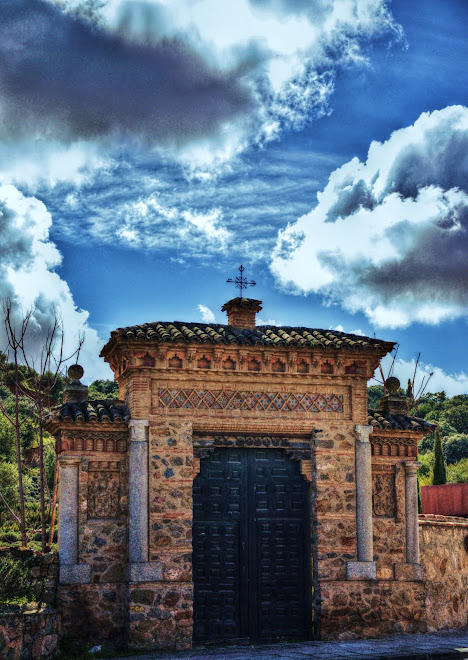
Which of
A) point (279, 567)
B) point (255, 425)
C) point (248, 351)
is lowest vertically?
point (279, 567)

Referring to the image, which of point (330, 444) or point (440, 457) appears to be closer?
point (330, 444)

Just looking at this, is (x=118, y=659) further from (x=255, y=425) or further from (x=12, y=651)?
(x=255, y=425)

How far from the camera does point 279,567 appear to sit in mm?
14664

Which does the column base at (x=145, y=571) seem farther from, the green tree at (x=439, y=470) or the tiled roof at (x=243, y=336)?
the green tree at (x=439, y=470)

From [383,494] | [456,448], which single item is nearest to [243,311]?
[383,494]

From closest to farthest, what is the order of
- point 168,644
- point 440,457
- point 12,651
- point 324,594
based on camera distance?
1. point 12,651
2. point 168,644
3. point 324,594
4. point 440,457

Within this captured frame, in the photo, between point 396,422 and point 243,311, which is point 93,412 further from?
point 396,422

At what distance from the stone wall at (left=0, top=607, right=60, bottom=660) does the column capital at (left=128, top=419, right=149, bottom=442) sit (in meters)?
2.95

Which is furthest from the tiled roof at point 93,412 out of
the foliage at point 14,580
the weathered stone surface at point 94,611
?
the weathered stone surface at point 94,611

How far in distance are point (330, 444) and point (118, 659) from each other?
16.4 feet

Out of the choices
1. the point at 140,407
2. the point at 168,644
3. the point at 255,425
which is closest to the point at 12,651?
the point at 168,644

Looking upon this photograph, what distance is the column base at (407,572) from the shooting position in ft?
49.7

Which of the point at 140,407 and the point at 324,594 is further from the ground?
the point at 140,407

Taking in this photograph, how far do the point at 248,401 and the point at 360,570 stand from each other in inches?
137
